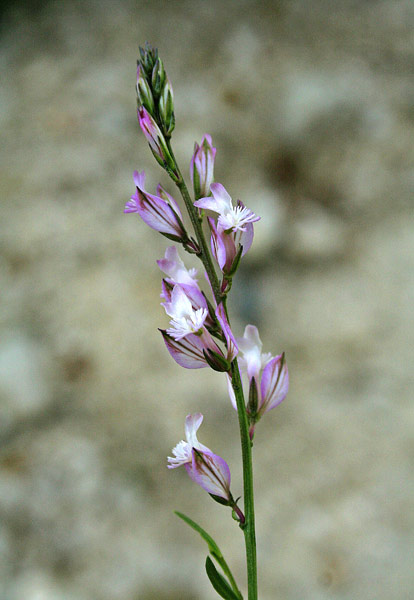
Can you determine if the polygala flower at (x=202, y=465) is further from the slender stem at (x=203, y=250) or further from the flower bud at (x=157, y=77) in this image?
the flower bud at (x=157, y=77)

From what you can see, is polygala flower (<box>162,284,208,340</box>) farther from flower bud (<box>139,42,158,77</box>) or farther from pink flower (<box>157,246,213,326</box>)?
flower bud (<box>139,42,158,77</box>)

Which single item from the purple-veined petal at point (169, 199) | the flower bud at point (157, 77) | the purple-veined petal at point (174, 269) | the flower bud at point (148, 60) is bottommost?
the purple-veined petal at point (174, 269)

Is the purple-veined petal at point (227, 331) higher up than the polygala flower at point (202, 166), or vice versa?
the polygala flower at point (202, 166)

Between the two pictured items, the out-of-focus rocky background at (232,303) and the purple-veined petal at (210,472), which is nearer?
the purple-veined petal at (210,472)

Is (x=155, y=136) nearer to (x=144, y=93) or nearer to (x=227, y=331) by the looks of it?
(x=144, y=93)

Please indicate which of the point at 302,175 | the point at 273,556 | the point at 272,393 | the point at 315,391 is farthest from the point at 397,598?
the point at 302,175

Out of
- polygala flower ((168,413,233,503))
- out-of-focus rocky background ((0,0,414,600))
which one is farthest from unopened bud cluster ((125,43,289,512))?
out-of-focus rocky background ((0,0,414,600))

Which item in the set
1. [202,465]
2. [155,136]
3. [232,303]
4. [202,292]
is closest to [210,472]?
[202,465]

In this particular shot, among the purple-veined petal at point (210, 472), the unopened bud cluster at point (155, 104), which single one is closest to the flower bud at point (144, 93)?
the unopened bud cluster at point (155, 104)
